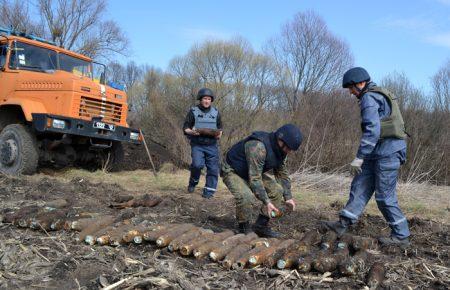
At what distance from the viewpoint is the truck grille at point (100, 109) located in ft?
30.7

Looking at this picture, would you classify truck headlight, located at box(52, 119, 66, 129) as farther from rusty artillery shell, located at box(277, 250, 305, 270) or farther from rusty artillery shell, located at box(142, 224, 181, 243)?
rusty artillery shell, located at box(277, 250, 305, 270)

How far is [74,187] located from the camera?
25.2ft

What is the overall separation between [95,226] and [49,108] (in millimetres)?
5327

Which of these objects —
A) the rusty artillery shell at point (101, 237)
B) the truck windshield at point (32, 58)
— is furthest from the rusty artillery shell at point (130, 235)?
the truck windshield at point (32, 58)

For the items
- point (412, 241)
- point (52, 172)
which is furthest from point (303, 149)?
point (412, 241)

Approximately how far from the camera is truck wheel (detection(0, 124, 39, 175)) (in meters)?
8.99

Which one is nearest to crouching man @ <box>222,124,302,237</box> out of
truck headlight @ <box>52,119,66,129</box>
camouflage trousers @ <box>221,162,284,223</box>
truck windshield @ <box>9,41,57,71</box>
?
camouflage trousers @ <box>221,162,284,223</box>

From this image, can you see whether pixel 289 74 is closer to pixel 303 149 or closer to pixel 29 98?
pixel 303 149

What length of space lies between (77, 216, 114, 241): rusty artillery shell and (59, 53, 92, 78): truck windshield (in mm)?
5947

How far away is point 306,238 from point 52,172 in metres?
7.35

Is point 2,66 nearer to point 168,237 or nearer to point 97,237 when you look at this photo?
point 97,237

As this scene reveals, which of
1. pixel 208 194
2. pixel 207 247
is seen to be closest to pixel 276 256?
pixel 207 247

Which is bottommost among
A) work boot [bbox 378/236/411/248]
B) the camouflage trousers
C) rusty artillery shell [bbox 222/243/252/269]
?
rusty artillery shell [bbox 222/243/252/269]

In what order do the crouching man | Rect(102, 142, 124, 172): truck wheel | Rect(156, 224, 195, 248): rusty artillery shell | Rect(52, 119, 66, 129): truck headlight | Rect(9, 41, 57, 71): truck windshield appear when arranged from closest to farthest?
1. Rect(156, 224, 195, 248): rusty artillery shell
2. the crouching man
3. Rect(52, 119, 66, 129): truck headlight
4. Rect(9, 41, 57, 71): truck windshield
5. Rect(102, 142, 124, 172): truck wheel
